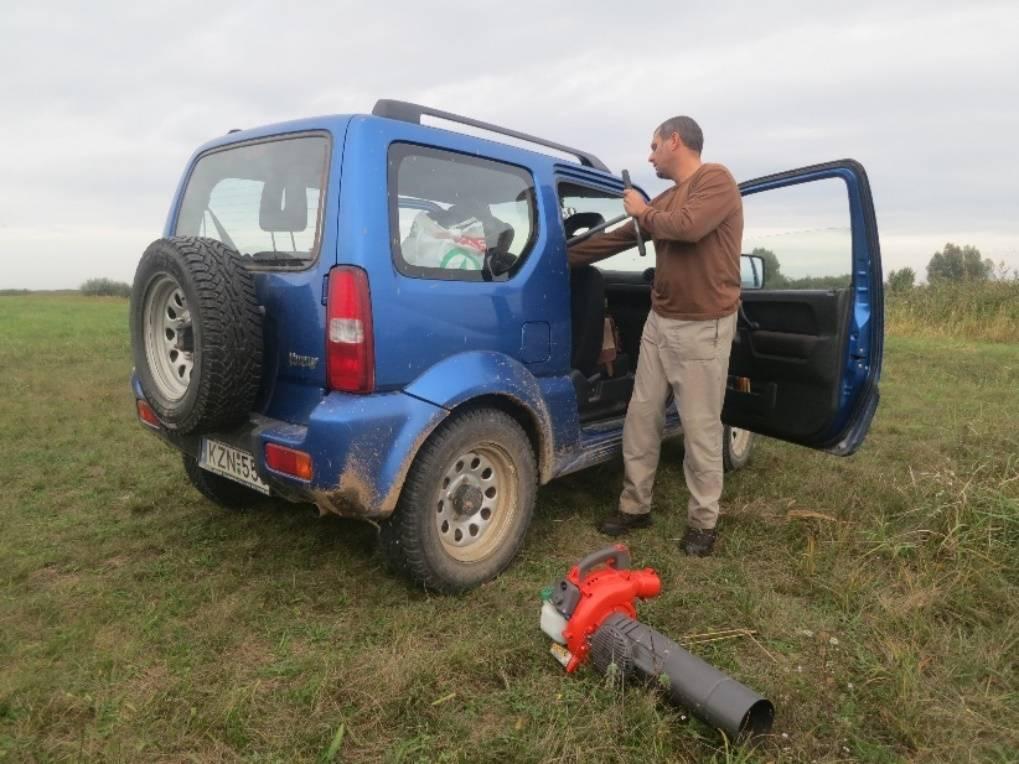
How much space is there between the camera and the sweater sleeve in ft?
9.27

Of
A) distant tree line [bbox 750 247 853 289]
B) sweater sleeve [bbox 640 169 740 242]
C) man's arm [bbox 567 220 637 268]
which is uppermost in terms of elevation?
sweater sleeve [bbox 640 169 740 242]

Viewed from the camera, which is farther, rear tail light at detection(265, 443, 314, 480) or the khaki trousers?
the khaki trousers

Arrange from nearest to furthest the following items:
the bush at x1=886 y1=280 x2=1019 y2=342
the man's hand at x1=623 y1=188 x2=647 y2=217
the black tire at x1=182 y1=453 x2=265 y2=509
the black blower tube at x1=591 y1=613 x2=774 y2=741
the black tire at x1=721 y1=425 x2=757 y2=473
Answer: the black blower tube at x1=591 y1=613 x2=774 y2=741 → the man's hand at x1=623 y1=188 x2=647 y2=217 → the black tire at x1=182 y1=453 x2=265 y2=509 → the black tire at x1=721 y1=425 x2=757 y2=473 → the bush at x1=886 y1=280 x2=1019 y2=342

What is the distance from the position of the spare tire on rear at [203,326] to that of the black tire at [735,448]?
116 inches

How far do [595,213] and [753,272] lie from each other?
1127 mm

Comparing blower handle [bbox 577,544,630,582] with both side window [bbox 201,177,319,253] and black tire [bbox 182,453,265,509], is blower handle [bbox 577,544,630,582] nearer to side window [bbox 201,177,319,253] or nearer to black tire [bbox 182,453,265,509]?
side window [bbox 201,177,319,253]

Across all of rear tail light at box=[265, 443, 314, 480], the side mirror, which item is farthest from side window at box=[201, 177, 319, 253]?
the side mirror

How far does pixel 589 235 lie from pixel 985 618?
222cm

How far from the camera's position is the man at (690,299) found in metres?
2.90

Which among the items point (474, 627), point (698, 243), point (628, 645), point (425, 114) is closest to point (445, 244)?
point (425, 114)

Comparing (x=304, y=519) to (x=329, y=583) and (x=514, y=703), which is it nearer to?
(x=329, y=583)

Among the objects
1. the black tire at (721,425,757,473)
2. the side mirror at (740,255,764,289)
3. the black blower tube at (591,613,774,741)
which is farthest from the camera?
the black tire at (721,425,757,473)

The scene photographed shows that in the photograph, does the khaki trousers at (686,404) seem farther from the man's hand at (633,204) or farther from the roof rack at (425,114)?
the roof rack at (425,114)

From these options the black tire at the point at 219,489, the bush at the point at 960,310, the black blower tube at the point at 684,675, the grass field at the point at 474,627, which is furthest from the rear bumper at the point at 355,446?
the bush at the point at 960,310
